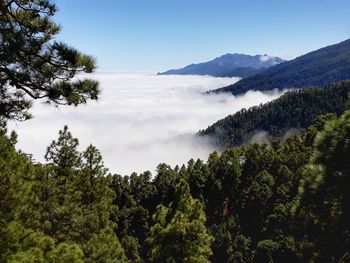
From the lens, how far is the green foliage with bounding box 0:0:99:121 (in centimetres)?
1145

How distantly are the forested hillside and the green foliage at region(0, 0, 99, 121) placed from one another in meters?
4.61

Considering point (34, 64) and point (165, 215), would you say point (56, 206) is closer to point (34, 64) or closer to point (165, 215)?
point (165, 215)

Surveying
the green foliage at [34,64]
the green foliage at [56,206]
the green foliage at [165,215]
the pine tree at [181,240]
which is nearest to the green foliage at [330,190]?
the green foliage at [165,215]

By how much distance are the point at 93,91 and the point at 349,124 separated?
26.7 feet

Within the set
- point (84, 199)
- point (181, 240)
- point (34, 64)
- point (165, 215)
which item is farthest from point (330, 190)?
point (84, 199)

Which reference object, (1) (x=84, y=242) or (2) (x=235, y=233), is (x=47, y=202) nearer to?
(1) (x=84, y=242)

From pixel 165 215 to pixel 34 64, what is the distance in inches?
1024

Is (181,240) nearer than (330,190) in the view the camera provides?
No

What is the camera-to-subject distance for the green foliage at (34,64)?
11.4 meters

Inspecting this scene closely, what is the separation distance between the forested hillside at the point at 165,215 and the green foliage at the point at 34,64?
461 cm

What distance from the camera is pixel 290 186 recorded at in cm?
8000

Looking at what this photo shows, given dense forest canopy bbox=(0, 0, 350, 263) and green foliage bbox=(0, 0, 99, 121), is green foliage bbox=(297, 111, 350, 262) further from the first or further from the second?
green foliage bbox=(0, 0, 99, 121)

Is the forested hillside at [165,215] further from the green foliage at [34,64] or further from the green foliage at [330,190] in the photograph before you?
the green foliage at [34,64]

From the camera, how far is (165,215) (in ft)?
119
